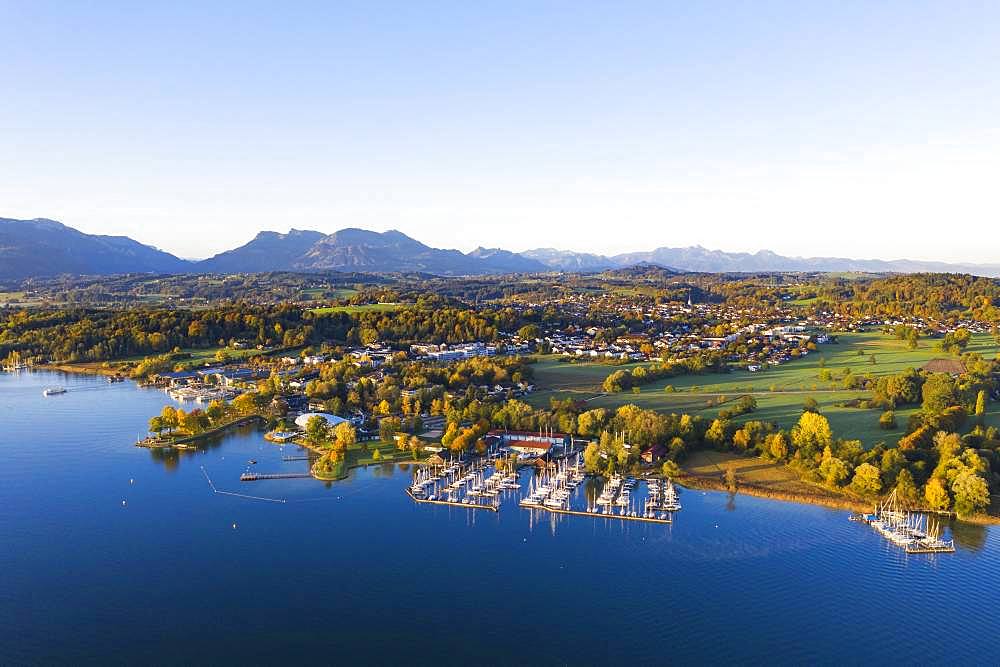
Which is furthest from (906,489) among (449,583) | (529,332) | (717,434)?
(529,332)

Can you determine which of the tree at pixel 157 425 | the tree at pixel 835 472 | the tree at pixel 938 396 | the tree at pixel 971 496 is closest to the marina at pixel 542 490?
the tree at pixel 835 472

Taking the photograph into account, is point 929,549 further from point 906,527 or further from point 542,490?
point 542,490

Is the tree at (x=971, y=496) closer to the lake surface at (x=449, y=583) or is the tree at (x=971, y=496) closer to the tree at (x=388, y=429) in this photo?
the lake surface at (x=449, y=583)

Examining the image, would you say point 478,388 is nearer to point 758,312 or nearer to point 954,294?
point 758,312

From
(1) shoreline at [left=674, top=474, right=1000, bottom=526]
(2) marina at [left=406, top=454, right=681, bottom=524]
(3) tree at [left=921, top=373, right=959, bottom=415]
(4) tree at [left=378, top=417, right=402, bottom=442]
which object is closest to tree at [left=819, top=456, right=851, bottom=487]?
(1) shoreline at [left=674, top=474, right=1000, bottom=526]

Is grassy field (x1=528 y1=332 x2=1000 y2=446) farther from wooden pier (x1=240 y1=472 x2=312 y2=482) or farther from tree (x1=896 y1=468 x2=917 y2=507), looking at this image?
wooden pier (x1=240 y1=472 x2=312 y2=482)

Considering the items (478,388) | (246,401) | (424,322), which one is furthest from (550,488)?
(424,322)
